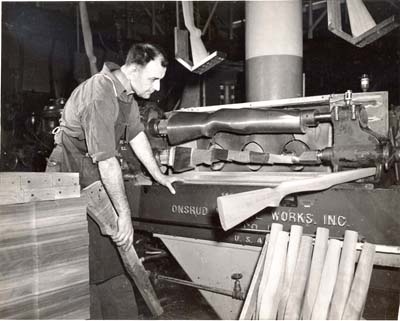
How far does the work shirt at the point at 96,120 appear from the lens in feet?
4.61

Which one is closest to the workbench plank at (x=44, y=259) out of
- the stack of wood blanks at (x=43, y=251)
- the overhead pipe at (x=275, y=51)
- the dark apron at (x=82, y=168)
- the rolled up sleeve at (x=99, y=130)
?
the stack of wood blanks at (x=43, y=251)

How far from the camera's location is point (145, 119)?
1970mm

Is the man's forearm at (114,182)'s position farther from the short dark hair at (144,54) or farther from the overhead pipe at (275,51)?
the overhead pipe at (275,51)

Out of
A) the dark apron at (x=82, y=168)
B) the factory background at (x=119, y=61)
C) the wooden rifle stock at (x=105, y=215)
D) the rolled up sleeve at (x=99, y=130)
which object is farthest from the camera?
the factory background at (x=119, y=61)

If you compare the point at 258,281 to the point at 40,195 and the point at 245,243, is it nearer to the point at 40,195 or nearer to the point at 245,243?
the point at 245,243

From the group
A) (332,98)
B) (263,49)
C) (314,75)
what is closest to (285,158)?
(332,98)

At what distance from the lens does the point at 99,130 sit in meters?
1.40

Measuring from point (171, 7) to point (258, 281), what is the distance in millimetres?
3720

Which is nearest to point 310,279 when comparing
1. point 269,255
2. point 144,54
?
point 269,255

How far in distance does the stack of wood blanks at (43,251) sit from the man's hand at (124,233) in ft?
1.16

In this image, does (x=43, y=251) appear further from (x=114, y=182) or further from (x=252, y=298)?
(x=252, y=298)

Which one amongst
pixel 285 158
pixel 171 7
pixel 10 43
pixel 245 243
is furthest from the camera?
pixel 171 7

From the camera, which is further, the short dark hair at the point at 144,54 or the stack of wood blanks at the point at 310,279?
the short dark hair at the point at 144,54

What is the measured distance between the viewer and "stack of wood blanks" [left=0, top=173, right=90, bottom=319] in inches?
37.1
